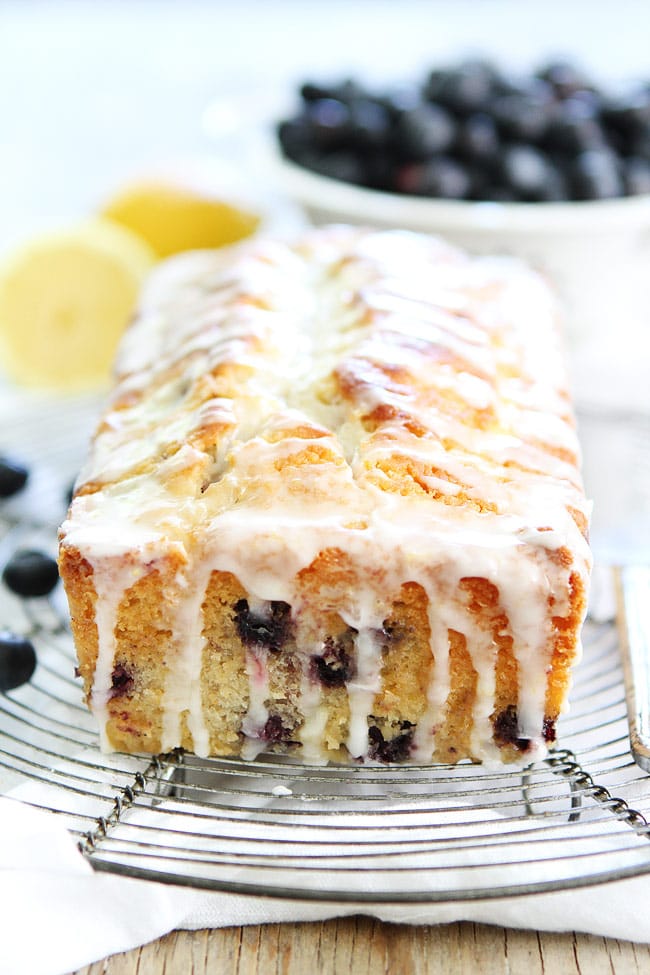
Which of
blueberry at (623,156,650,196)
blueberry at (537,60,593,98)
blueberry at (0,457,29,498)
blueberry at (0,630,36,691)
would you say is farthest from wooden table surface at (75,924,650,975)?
blueberry at (537,60,593,98)

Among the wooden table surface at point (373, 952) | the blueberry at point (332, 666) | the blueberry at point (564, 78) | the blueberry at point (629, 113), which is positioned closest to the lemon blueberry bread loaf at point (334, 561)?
the blueberry at point (332, 666)

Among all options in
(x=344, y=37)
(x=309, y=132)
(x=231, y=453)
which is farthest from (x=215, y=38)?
(x=231, y=453)

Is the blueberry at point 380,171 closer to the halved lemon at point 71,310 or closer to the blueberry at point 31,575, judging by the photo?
the halved lemon at point 71,310

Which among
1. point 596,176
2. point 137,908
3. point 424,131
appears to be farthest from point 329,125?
point 137,908

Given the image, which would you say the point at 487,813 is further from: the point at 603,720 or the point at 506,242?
the point at 506,242

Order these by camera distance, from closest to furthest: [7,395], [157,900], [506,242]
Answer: [157,900] → [506,242] → [7,395]

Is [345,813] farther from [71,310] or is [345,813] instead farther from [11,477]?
[71,310]
